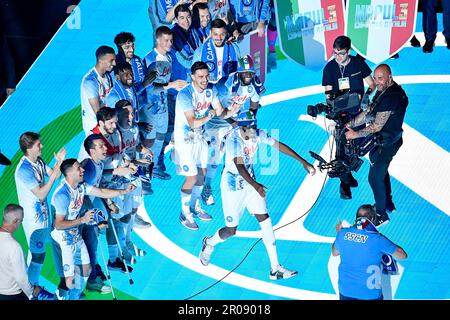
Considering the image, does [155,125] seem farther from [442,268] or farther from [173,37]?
[442,268]

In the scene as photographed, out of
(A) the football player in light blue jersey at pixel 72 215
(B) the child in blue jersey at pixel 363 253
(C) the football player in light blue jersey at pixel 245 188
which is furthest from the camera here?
(C) the football player in light blue jersey at pixel 245 188

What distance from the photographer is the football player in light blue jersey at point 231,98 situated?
11461 mm

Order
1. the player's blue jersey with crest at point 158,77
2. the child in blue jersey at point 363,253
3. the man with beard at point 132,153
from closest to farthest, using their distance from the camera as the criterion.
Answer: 1. the child in blue jersey at point 363,253
2. the man with beard at point 132,153
3. the player's blue jersey with crest at point 158,77

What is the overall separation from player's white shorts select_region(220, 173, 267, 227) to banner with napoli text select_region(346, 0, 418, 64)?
5.48 ft

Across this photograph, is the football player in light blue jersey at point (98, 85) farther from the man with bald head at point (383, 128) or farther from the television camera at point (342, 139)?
the man with bald head at point (383, 128)

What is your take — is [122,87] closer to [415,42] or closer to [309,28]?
[309,28]

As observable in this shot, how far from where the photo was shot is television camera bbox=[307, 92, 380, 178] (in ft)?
37.5

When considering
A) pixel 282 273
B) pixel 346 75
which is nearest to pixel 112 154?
pixel 282 273

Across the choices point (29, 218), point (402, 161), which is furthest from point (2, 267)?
point (402, 161)

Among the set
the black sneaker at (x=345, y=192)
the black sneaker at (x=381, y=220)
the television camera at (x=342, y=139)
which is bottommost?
the black sneaker at (x=381, y=220)

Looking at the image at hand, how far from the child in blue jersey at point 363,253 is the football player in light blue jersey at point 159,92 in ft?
6.68

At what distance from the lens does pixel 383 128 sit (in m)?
11.3

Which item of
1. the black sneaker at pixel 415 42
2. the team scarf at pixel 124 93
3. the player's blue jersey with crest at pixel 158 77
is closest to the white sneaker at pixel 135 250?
the team scarf at pixel 124 93

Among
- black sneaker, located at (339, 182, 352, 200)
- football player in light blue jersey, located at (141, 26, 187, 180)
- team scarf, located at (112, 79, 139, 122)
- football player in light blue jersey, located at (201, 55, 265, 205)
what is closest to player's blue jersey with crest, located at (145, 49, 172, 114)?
football player in light blue jersey, located at (141, 26, 187, 180)
